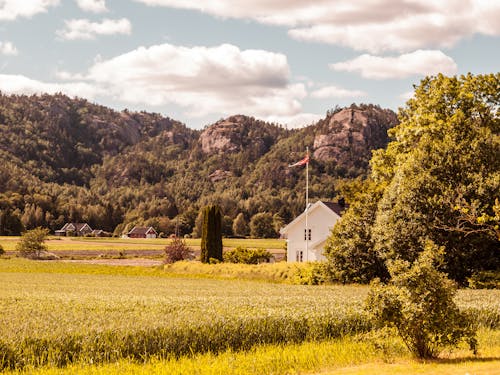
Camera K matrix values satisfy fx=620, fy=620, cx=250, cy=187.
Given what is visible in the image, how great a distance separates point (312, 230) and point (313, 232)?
0.89 feet

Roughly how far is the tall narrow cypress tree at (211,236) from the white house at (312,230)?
766 cm

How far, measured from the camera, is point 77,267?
2640 inches

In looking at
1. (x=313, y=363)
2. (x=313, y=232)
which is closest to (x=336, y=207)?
(x=313, y=232)

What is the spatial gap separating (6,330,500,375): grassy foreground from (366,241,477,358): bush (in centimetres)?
74

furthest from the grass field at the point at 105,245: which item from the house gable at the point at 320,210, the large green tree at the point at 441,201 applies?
the large green tree at the point at 441,201

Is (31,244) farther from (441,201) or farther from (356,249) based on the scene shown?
(441,201)

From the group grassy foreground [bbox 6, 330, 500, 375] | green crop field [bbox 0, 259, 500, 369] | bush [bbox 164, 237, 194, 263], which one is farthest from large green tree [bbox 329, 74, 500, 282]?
bush [bbox 164, 237, 194, 263]

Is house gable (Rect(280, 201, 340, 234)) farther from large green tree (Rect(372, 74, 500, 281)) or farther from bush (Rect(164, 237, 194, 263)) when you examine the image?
large green tree (Rect(372, 74, 500, 281))

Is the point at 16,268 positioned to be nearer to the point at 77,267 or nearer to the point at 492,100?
the point at 77,267

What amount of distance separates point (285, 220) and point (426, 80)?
146 meters

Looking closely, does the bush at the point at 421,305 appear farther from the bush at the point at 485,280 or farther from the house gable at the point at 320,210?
the house gable at the point at 320,210

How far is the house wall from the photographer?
6912cm

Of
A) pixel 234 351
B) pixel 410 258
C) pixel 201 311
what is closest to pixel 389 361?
pixel 234 351

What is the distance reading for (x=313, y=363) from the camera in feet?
49.7
